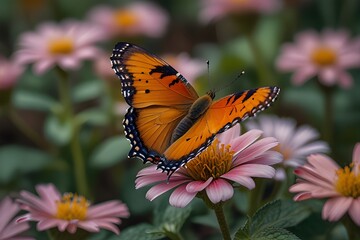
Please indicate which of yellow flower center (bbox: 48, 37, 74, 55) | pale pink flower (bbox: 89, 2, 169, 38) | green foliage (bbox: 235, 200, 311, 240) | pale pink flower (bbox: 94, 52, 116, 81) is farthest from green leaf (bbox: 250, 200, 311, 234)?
pale pink flower (bbox: 89, 2, 169, 38)

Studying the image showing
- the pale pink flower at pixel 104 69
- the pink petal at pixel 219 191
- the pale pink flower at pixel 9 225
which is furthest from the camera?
the pale pink flower at pixel 104 69

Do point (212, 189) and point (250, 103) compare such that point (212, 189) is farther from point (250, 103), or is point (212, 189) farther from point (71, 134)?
point (71, 134)

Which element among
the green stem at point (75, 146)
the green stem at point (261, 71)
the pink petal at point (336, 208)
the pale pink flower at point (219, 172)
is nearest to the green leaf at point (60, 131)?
the green stem at point (75, 146)

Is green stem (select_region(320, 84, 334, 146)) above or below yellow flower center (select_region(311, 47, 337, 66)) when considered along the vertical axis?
below

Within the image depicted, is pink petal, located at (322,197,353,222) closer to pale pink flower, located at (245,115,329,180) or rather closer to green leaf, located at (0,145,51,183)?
pale pink flower, located at (245,115,329,180)

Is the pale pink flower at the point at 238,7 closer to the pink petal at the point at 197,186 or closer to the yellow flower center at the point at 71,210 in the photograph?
the yellow flower center at the point at 71,210
